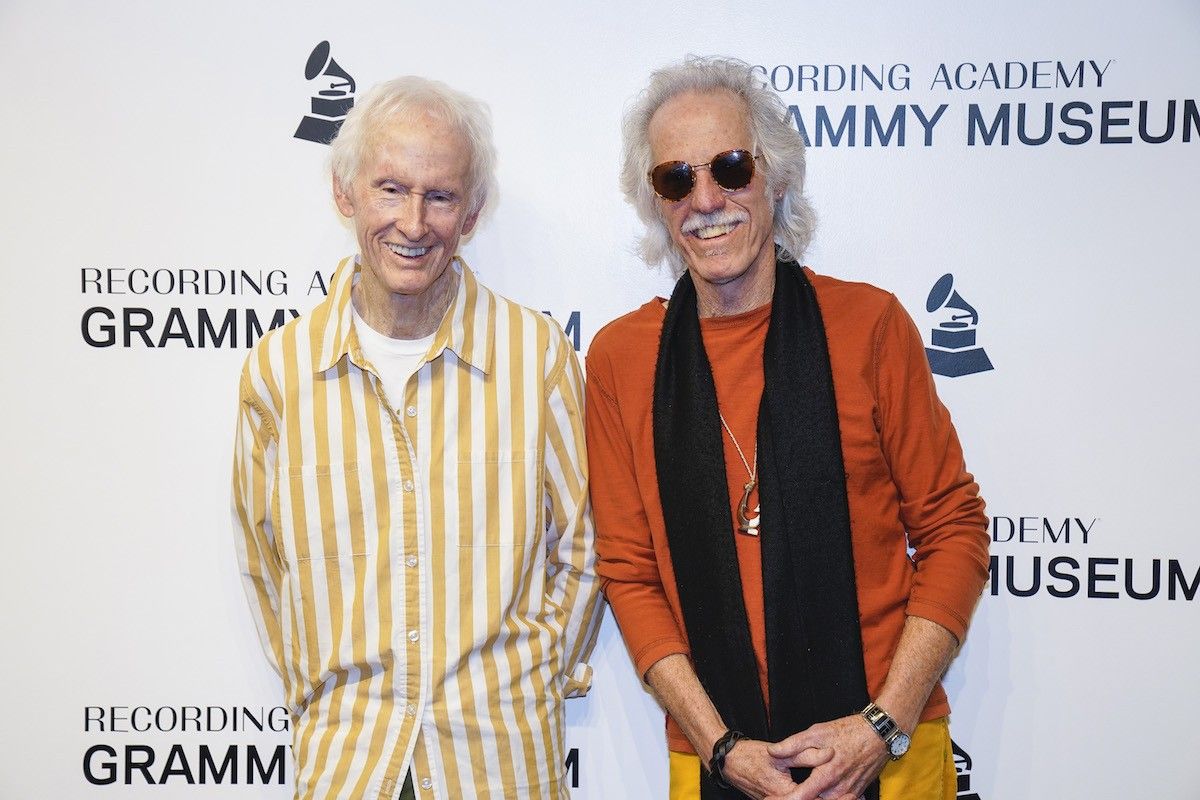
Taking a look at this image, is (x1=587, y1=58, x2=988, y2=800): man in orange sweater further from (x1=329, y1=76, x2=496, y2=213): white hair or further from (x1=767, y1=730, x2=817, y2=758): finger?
(x1=329, y1=76, x2=496, y2=213): white hair

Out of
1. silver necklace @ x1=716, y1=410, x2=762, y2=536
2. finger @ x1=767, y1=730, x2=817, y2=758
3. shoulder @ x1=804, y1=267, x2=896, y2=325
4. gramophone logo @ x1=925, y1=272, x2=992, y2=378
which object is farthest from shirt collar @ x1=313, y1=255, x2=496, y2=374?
gramophone logo @ x1=925, y1=272, x2=992, y2=378

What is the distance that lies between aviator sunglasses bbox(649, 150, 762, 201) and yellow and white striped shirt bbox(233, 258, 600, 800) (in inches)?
16.1

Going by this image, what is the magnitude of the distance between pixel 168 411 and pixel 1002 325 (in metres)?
1.96

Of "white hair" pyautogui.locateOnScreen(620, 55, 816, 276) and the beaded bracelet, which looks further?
"white hair" pyautogui.locateOnScreen(620, 55, 816, 276)

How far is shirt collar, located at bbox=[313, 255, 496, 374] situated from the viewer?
1913 mm

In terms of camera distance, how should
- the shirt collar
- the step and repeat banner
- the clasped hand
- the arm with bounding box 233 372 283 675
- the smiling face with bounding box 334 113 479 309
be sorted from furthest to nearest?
1. the step and repeat banner
2. the arm with bounding box 233 372 283 675
3. the shirt collar
4. the smiling face with bounding box 334 113 479 309
5. the clasped hand

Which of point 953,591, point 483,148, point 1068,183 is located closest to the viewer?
point 953,591

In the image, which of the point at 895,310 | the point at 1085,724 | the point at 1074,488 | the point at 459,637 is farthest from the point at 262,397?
the point at 1085,724

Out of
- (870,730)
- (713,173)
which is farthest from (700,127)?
(870,730)

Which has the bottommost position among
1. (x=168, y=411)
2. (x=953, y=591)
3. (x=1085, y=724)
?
(x=1085, y=724)

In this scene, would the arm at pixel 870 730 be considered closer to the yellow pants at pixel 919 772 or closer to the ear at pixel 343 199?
the yellow pants at pixel 919 772

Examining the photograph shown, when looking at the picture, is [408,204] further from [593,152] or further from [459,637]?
[459,637]

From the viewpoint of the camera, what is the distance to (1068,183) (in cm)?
222

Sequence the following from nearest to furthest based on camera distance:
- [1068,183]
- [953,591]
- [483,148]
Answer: [953,591] < [483,148] < [1068,183]
